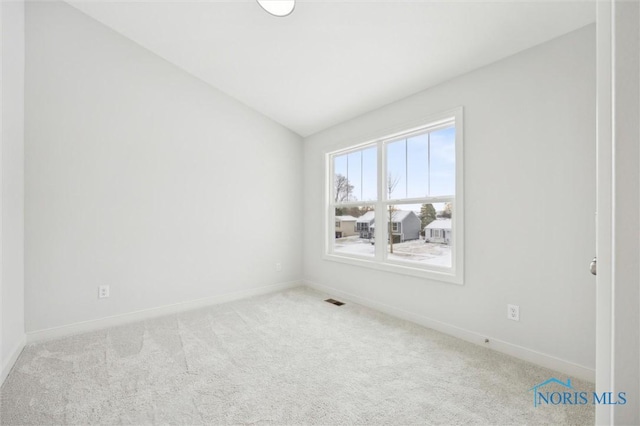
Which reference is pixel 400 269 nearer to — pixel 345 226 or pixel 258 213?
pixel 345 226

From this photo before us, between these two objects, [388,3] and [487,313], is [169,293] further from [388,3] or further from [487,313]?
[388,3]

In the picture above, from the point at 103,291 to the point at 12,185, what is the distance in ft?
3.81

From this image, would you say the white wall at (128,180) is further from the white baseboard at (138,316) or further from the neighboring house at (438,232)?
the neighboring house at (438,232)

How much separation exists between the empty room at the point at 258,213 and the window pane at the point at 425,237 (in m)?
0.03

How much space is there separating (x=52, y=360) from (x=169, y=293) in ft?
3.61

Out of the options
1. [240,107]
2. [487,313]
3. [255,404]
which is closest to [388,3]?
[240,107]

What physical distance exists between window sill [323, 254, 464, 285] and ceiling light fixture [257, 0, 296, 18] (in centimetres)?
257

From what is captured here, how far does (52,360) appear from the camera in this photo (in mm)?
2045

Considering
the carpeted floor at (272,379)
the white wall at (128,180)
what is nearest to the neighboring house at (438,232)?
the carpeted floor at (272,379)

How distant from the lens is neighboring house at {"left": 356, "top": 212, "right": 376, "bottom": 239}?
3494mm

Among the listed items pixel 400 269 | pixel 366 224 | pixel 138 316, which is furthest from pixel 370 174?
pixel 138 316

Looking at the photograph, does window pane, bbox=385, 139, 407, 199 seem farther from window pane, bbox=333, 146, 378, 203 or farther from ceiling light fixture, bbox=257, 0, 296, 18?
ceiling light fixture, bbox=257, 0, 296, 18

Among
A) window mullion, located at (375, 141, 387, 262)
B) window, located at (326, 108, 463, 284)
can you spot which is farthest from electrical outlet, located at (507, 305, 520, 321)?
window mullion, located at (375, 141, 387, 262)

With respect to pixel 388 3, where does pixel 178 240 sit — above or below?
below
